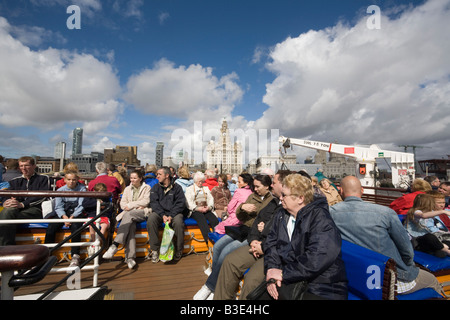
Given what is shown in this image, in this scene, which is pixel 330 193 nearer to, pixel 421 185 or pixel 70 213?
pixel 421 185

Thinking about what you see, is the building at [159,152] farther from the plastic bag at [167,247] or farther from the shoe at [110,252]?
the plastic bag at [167,247]

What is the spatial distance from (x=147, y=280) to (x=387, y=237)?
3.42 meters

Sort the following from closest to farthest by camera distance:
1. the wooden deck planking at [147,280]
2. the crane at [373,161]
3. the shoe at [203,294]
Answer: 1. the shoe at [203,294]
2. the wooden deck planking at [147,280]
3. the crane at [373,161]

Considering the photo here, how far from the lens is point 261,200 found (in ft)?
11.3

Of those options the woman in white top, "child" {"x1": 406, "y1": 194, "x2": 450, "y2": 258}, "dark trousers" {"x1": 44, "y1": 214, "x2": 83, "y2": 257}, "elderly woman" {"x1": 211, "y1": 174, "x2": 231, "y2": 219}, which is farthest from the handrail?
"child" {"x1": 406, "y1": 194, "x2": 450, "y2": 258}

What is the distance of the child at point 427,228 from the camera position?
2867 millimetres

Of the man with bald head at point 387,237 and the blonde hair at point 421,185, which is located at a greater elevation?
the blonde hair at point 421,185

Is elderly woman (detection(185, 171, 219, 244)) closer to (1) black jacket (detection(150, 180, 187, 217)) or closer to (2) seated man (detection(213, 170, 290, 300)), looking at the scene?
(1) black jacket (detection(150, 180, 187, 217))

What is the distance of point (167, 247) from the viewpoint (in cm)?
407

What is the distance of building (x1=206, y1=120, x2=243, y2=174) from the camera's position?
395ft

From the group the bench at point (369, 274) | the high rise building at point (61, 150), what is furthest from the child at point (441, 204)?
the high rise building at point (61, 150)

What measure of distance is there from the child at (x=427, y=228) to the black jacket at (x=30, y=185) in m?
6.39

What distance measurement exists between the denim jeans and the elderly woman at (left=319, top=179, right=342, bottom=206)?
346cm
